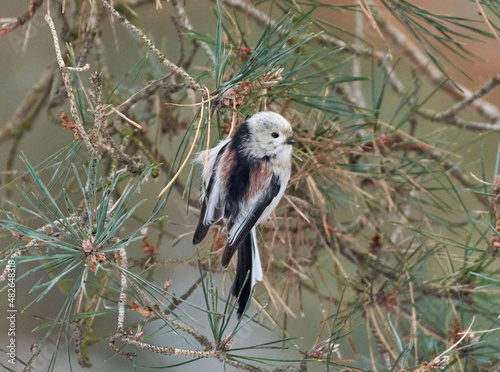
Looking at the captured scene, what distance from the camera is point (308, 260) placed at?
930mm

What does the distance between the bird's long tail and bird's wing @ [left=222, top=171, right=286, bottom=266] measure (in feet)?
0.11

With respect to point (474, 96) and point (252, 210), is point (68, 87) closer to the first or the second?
point (252, 210)

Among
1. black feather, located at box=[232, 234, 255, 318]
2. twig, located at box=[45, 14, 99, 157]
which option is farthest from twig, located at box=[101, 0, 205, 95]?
black feather, located at box=[232, 234, 255, 318]

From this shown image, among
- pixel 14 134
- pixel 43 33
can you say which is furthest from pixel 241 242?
pixel 43 33

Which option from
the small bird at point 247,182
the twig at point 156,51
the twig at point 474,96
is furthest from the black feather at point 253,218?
the twig at point 474,96

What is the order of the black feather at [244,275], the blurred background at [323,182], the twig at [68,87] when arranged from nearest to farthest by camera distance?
the twig at [68,87]
the black feather at [244,275]
the blurred background at [323,182]

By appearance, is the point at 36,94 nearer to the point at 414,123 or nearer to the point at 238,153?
the point at 238,153

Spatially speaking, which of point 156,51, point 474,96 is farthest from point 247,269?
point 474,96

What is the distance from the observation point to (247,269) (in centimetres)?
66

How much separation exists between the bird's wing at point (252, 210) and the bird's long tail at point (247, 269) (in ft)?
0.11

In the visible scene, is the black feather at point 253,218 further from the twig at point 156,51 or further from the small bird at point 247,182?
the twig at point 156,51

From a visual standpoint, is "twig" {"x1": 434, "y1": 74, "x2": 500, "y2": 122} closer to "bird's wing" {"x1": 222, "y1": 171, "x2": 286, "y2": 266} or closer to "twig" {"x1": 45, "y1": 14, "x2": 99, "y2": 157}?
"bird's wing" {"x1": 222, "y1": 171, "x2": 286, "y2": 266}

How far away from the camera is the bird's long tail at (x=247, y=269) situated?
0.62 metres

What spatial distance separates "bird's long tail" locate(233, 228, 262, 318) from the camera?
0.62 m
